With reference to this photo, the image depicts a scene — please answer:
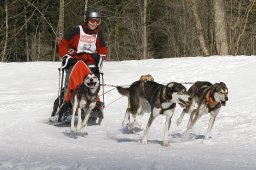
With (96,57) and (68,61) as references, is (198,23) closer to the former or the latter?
(96,57)

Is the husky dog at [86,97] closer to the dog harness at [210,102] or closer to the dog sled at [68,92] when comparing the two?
the dog sled at [68,92]

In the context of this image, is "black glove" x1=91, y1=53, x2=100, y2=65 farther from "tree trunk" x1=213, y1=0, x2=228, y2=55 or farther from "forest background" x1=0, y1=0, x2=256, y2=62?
"forest background" x1=0, y1=0, x2=256, y2=62

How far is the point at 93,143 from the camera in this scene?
7.03m

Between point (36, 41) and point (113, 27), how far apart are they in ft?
18.8

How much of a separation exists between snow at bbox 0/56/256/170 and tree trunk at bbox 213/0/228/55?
9.67ft

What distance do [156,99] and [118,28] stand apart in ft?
94.0

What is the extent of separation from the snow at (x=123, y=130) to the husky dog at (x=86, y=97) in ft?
0.95

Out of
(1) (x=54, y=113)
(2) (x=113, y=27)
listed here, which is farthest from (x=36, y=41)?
(1) (x=54, y=113)

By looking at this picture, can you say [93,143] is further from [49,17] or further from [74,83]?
[49,17]

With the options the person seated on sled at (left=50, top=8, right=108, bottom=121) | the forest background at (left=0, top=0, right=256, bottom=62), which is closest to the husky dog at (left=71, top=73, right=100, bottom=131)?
the person seated on sled at (left=50, top=8, right=108, bottom=121)

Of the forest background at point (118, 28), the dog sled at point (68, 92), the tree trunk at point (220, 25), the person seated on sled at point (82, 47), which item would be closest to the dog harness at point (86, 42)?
the person seated on sled at point (82, 47)

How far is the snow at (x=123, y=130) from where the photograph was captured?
17.4 ft

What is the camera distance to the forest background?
29548 millimetres

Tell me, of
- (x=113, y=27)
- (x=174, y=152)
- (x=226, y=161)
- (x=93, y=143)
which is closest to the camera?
(x=226, y=161)
